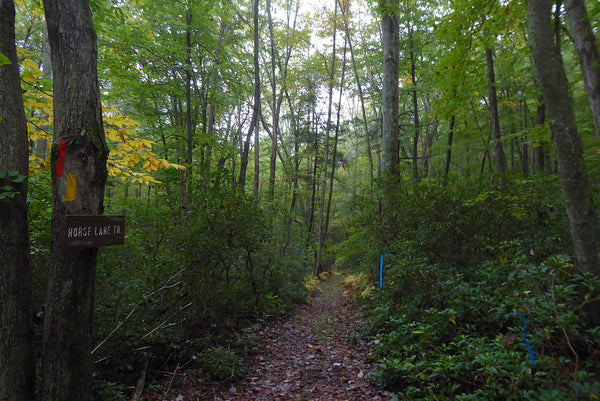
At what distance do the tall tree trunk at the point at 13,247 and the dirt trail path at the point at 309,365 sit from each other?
212 centimetres

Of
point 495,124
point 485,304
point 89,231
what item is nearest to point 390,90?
point 495,124

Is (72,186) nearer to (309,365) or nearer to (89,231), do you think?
(89,231)

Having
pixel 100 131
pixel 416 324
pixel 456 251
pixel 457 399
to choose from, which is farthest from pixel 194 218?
pixel 456 251

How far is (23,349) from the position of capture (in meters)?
2.25

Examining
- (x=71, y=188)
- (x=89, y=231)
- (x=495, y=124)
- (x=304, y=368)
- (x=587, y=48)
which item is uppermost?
(x=495, y=124)

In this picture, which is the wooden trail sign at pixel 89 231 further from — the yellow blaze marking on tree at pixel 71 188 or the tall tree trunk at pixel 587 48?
the tall tree trunk at pixel 587 48

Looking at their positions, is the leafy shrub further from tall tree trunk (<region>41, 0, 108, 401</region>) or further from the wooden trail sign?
the wooden trail sign

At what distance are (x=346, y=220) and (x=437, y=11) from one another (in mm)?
14156

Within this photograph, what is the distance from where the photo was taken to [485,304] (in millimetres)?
3715

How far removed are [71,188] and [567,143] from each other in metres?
4.71

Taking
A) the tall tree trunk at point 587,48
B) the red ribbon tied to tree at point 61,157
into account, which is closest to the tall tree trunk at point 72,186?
the red ribbon tied to tree at point 61,157

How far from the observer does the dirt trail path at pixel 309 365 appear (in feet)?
11.9

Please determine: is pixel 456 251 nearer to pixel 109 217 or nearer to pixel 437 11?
pixel 109 217

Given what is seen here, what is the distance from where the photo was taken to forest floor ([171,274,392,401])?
11.7 feet
